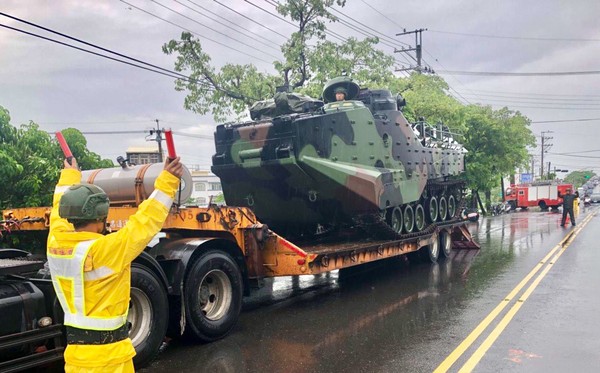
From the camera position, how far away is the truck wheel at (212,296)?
5.75 m

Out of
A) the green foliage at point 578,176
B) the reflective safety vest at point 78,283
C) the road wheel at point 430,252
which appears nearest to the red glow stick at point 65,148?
the reflective safety vest at point 78,283

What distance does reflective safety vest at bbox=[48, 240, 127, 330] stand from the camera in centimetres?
271

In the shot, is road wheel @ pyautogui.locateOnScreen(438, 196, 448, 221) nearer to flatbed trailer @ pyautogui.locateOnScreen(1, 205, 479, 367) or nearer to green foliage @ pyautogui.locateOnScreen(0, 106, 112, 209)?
flatbed trailer @ pyautogui.locateOnScreen(1, 205, 479, 367)

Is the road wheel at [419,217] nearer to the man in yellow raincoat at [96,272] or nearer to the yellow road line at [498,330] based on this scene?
the yellow road line at [498,330]

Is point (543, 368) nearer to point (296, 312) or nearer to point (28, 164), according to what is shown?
point (296, 312)

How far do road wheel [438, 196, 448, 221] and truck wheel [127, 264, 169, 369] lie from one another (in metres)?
9.65

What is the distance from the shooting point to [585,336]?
609cm

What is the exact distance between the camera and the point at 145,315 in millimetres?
5168

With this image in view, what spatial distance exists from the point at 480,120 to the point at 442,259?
58.7 feet

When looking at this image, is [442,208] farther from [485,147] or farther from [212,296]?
[485,147]

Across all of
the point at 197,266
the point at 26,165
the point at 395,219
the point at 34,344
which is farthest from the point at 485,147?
the point at 34,344

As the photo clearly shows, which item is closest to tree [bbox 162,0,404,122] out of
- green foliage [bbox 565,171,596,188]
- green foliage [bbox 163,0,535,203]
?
green foliage [bbox 163,0,535,203]

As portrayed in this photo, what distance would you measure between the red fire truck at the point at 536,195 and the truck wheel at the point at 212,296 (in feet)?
119

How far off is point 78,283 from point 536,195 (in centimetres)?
4100
